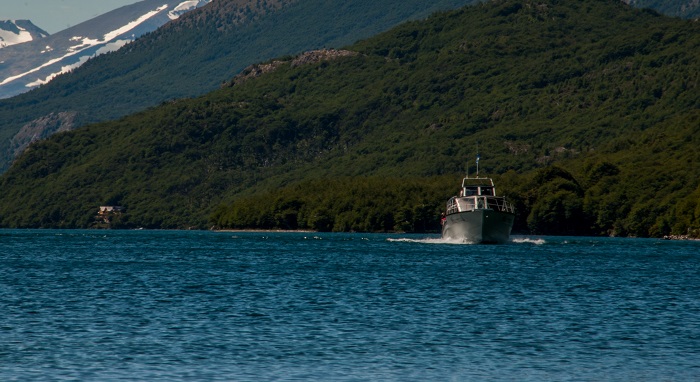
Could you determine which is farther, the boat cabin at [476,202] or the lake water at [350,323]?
the boat cabin at [476,202]

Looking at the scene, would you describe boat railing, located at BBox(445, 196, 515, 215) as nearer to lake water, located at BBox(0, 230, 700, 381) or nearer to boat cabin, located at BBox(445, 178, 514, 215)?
boat cabin, located at BBox(445, 178, 514, 215)

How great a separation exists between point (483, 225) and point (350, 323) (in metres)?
103

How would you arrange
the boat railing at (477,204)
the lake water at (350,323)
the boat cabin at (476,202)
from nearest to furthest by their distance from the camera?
the lake water at (350,323) → the boat railing at (477,204) → the boat cabin at (476,202)

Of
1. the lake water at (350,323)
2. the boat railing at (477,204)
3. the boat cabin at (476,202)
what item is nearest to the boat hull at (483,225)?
the boat railing at (477,204)

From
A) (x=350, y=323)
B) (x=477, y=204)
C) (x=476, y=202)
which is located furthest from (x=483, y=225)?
(x=350, y=323)

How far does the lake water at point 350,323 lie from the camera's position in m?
48.3

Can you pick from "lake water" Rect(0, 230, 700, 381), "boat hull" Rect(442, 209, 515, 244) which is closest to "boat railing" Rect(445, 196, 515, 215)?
"boat hull" Rect(442, 209, 515, 244)

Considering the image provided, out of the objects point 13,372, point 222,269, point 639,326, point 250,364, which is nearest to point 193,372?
point 250,364

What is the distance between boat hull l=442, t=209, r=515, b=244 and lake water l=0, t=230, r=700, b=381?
49.6 meters

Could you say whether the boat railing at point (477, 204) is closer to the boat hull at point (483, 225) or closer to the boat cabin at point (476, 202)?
Result: the boat cabin at point (476, 202)

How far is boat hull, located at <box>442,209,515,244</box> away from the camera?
161750 millimetres

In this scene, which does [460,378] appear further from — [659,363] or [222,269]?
[222,269]

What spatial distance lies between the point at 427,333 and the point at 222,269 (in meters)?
52.7

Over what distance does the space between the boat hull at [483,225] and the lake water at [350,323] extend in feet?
163
